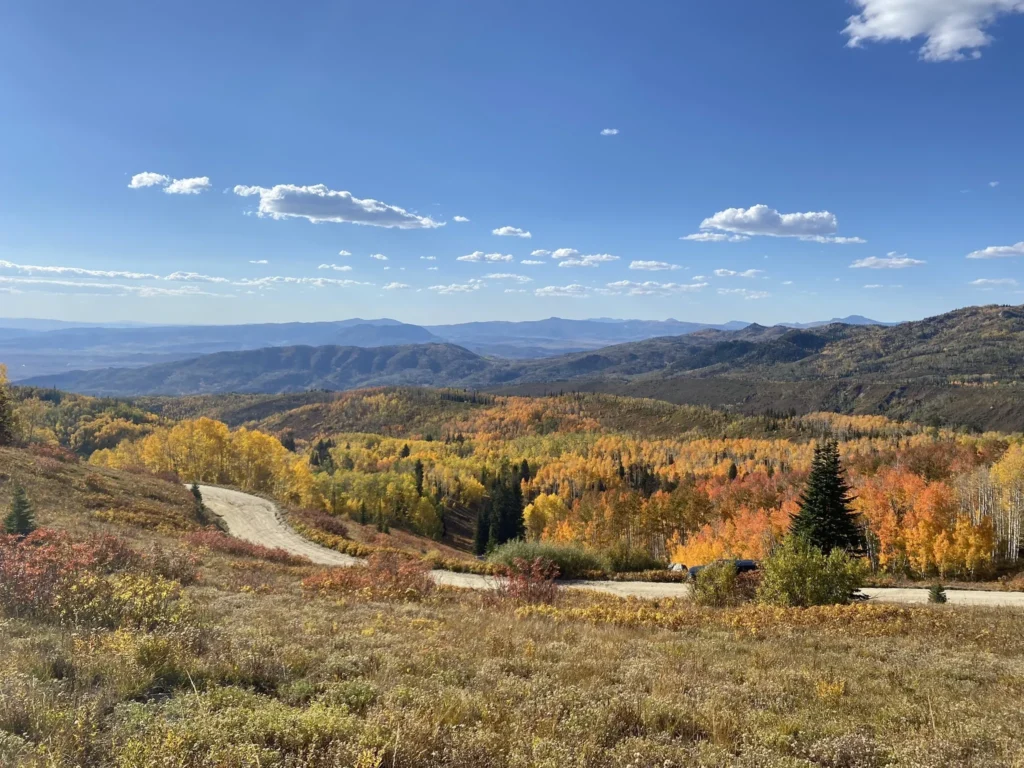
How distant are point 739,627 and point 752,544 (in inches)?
2308

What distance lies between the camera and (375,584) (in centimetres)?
1936

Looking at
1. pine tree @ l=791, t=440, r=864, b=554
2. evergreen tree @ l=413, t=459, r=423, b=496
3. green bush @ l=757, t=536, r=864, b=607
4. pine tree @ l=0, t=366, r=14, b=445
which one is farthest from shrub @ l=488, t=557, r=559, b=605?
evergreen tree @ l=413, t=459, r=423, b=496

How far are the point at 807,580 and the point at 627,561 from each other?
52.1 ft

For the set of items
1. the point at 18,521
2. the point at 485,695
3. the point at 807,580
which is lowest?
the point at 807,580

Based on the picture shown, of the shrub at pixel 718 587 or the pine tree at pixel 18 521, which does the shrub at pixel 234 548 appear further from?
the shrub at pixel 718 587

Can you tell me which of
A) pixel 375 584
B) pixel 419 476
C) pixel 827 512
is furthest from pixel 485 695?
pixel 419 476

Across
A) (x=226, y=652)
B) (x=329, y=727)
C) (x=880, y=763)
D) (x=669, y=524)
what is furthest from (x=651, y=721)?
(x=669, y=524)

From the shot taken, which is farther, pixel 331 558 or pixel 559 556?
pixel 331 558

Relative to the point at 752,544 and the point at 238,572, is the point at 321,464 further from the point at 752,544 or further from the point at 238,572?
the point at 238,572

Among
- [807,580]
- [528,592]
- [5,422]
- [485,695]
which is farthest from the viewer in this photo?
[5,422]

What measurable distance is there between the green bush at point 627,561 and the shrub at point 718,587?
1119 cm

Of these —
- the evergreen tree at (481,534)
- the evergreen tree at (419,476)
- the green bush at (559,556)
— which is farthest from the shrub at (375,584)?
the evergreen tree at (419,476)

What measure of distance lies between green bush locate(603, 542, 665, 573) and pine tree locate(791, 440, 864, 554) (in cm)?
1199

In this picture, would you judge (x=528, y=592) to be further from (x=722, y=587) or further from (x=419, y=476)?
(x=419, y=476)
